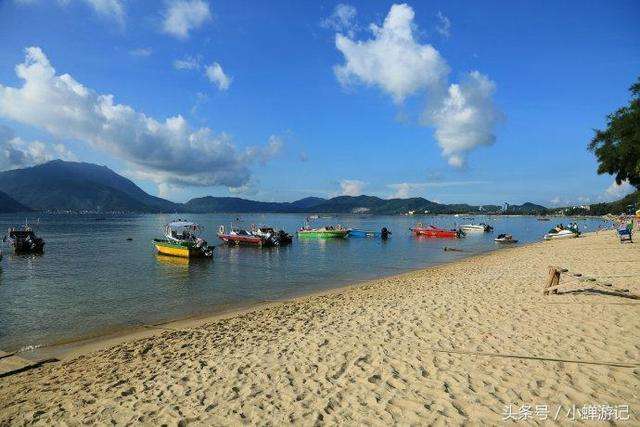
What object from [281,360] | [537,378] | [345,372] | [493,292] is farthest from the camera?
[493,292]

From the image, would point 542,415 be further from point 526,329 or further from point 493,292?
point 493,292

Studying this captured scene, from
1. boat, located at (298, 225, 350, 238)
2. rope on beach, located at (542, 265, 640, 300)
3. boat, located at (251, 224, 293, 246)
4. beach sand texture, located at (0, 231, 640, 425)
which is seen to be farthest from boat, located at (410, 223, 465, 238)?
beach sand texture, located at (0, 231, 640, 425)

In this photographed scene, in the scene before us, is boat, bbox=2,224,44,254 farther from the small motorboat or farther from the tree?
the tree

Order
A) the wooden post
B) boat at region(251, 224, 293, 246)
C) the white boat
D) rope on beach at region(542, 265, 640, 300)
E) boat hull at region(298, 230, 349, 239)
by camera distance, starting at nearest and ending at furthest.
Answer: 1. rope on beach at region(542, 265, 640, 300)
2. the wooden post
3. boat at region(251, 224, 293, 246)
4. the white boat
5. boat hull at region(298, 230, 349, 239)

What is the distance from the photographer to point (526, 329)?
10.3 m

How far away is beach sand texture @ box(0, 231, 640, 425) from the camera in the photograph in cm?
641

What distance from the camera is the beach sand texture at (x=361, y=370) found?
6.41 meters

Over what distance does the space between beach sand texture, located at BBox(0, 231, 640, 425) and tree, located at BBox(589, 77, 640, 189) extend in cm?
3118

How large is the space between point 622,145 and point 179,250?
44.8 m

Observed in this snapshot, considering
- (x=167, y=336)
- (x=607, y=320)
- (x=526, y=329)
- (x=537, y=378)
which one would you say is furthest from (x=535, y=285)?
(x=167, y=336)

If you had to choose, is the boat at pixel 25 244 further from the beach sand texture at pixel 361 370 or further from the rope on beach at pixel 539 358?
the rope on beach at pixel 539 358

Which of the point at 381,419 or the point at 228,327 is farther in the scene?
the point at 228,327

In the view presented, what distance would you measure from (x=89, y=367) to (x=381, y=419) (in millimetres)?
7729

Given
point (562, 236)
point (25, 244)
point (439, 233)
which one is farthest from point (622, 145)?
point (25, 244)
